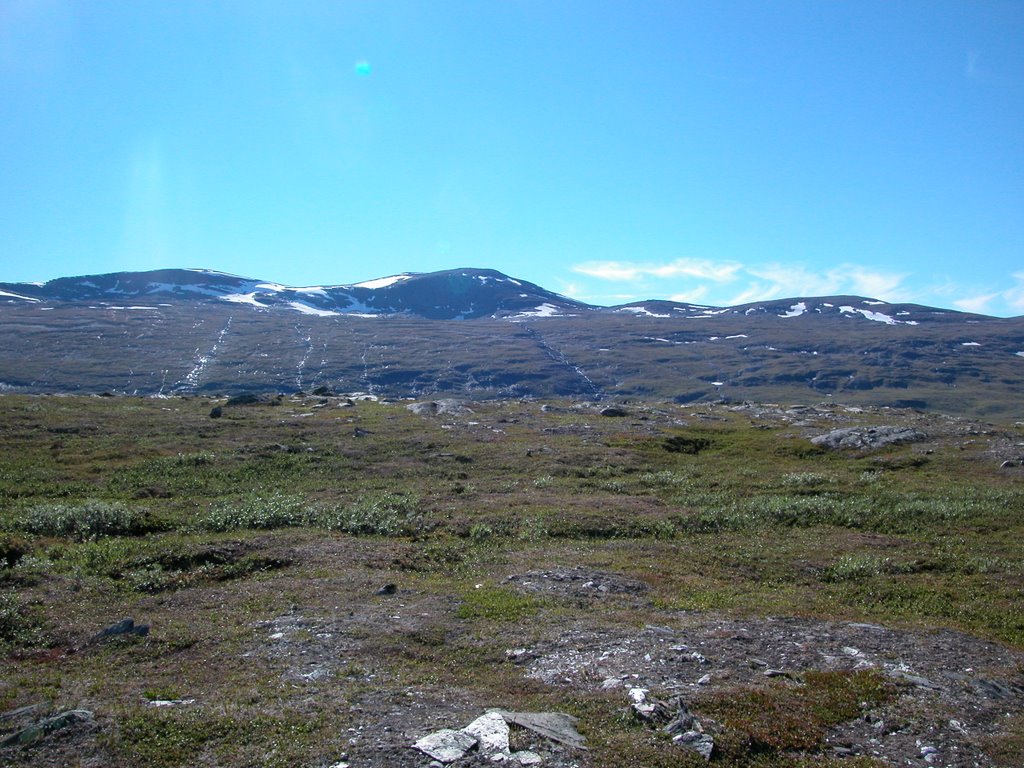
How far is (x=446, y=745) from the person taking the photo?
10883mm

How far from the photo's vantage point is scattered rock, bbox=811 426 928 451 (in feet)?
159

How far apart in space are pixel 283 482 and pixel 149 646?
23.0m

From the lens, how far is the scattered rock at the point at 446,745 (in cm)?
1061

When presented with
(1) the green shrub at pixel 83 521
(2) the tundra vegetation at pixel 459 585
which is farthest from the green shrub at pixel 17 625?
(1) the green shrub at pixel 83 521

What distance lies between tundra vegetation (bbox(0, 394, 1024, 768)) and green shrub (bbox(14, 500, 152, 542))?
10 centimetres

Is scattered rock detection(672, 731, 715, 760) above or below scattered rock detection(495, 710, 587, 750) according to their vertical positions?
above

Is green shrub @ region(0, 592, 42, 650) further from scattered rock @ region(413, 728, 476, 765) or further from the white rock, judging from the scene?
the white rock

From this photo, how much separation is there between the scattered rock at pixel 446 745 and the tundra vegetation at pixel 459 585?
0.30m

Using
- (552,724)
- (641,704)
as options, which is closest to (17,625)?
(552,724)

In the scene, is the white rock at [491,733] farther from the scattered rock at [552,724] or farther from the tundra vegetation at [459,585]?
the tundra vegetation at [459,585]

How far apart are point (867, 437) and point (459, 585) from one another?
38700 millimetres

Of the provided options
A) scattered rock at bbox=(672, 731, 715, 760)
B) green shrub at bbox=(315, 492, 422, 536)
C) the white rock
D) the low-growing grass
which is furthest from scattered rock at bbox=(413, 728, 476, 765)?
green shrub at bbox=(315, 492, 422, 536)

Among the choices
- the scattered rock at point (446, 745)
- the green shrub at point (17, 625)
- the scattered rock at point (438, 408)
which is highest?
the scattered rock at point (438, 408)

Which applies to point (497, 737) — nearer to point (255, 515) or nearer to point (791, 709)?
point (791, 709)
